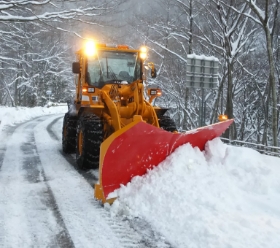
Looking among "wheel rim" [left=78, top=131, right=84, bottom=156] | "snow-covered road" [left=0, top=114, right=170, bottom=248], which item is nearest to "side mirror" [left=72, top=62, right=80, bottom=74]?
"wheel rim" [left=78, top=131, right=84, bottom=156]

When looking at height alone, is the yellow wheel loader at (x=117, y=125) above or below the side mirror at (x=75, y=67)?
below

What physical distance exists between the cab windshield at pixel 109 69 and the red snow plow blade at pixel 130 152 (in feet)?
8.61

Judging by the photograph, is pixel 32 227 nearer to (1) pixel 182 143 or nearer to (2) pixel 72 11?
(1) pixel 182 143

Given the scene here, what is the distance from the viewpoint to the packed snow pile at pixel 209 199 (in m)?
3.83

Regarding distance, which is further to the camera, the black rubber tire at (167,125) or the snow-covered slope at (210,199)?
the black rubber tire at (167,125)

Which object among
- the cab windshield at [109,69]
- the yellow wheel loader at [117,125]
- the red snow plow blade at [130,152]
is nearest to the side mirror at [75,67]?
the yellow wheel loader at [117,125]

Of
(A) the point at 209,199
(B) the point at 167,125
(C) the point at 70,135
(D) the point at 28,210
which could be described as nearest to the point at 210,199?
(A) the point at 209,199

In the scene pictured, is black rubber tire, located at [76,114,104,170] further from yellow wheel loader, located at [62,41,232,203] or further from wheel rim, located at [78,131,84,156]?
wheel rim, located at [78,131,84,156]

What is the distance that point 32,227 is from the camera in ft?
14.0

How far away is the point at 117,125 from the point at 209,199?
242 cm

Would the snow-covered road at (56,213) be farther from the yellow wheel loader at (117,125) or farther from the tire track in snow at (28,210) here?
the yellow wheel loader at (117,125)

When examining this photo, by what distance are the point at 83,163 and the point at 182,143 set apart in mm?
2289

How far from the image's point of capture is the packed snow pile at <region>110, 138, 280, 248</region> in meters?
3.83

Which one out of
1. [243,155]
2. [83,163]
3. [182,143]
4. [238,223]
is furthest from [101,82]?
[238,223]
